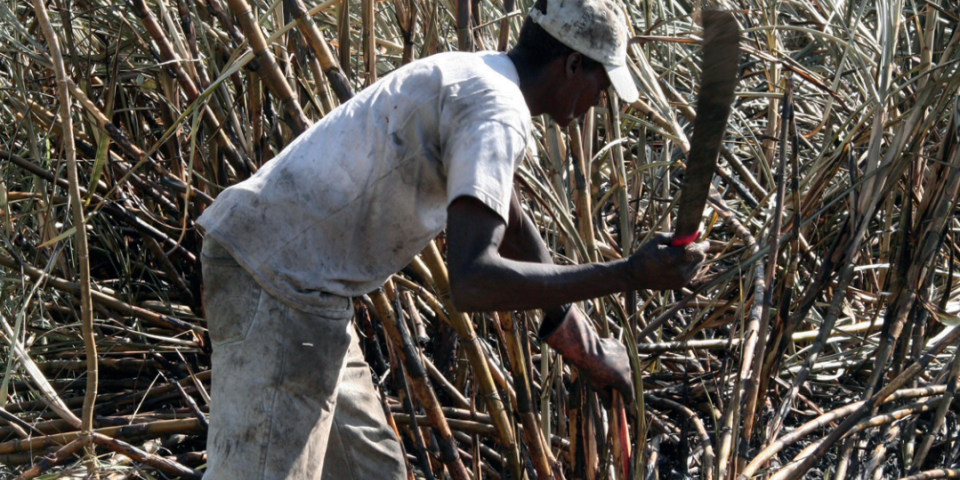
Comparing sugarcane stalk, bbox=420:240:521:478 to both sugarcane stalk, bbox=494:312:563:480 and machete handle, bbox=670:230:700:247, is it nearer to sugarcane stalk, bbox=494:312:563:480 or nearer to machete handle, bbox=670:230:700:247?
sugarcane stalk, bbox=494:312:563:480

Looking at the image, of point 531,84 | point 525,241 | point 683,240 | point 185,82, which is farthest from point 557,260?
point 185,82

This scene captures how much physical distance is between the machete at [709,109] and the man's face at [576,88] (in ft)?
0.80

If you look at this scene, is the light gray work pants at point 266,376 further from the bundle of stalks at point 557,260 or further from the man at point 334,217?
the bundle of stalks at point 557,260

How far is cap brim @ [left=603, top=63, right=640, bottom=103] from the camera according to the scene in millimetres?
→ 1532

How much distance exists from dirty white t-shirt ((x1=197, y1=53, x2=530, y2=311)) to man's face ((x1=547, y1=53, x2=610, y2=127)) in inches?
3.7

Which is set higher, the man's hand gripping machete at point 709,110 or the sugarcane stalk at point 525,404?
the man's hand gripping machete at point 709,110

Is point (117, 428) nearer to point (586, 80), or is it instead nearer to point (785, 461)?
point (586, 80)

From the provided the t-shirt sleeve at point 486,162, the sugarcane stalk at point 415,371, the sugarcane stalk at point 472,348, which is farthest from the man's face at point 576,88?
the sugarcane stalk at point 415,371

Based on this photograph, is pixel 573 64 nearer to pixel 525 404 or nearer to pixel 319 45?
pixel 319 45

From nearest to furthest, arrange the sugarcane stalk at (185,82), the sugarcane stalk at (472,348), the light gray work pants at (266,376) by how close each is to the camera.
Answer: the light gray work pants at (266,376), the sugarcane stalk at (472,348), the sugarcane stalk at (185,82)

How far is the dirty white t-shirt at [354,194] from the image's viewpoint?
1.52 meters

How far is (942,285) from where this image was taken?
9.29 ft

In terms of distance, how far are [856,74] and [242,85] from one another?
180 centimetres

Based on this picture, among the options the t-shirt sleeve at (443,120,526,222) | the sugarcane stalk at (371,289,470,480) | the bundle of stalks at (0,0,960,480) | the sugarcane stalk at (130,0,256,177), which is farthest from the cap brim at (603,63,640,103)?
the sugarcane stalk at (130,0,256,177)
